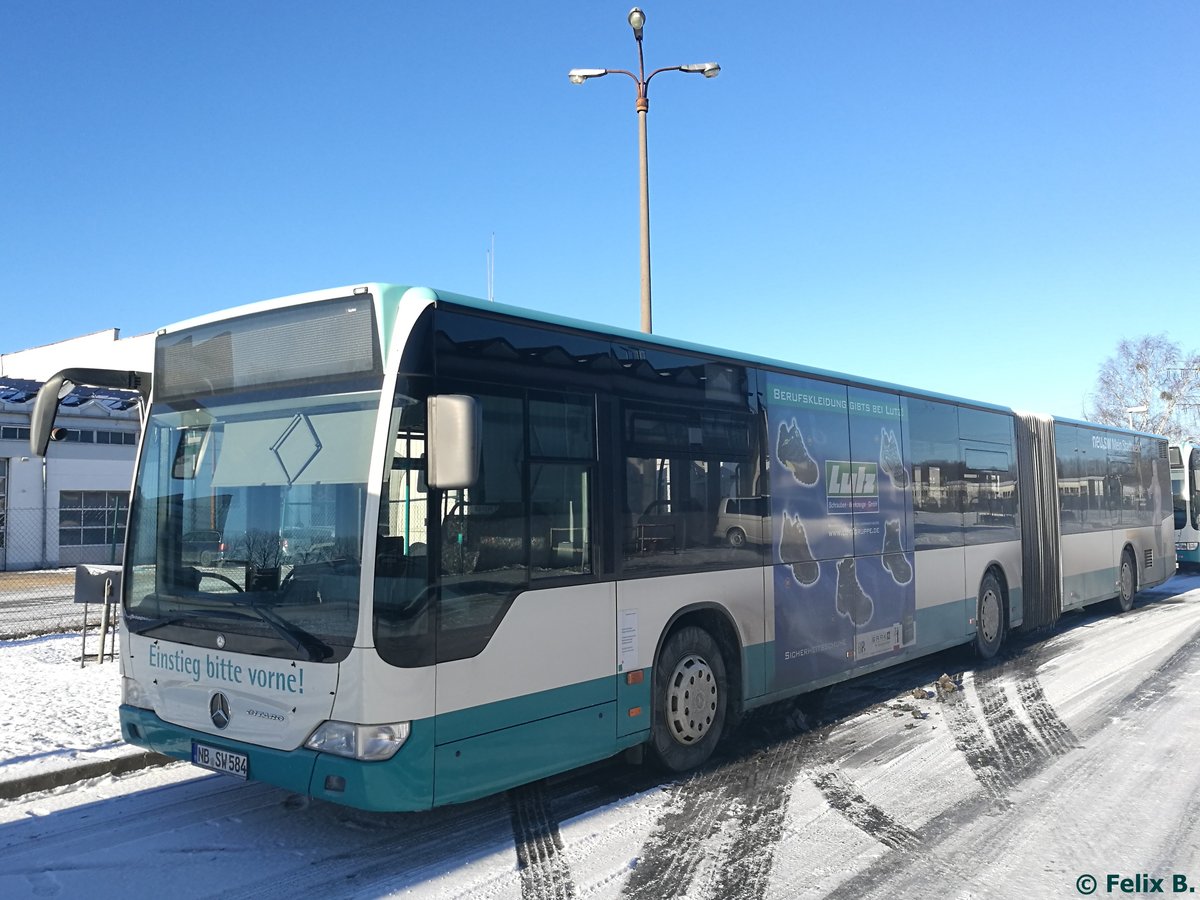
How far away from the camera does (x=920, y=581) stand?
964cm

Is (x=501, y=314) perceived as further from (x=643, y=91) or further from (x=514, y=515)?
(x=643, y=91)

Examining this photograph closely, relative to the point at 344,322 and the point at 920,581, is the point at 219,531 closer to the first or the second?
the point at 344,322

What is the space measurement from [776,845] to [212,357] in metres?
4.45

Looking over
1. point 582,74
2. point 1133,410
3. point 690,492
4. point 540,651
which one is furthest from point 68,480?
point 1133,410

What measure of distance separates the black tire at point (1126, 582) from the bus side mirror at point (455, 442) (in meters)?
14.9

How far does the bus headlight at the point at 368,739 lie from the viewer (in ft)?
14.9

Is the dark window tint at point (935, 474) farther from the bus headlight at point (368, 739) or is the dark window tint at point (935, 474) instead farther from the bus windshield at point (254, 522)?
the bus windshield at point (254, 522)

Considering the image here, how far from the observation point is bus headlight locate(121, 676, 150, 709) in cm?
559

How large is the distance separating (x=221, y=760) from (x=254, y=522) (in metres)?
1.36

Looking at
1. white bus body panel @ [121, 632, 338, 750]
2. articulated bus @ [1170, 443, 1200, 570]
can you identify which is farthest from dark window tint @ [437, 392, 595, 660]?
articulated bus @ [1170, 443, 1200, 570]

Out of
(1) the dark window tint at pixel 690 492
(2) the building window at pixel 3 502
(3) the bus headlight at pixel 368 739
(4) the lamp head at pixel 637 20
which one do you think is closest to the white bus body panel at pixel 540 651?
(3) the bus headlight at pixel 368 739

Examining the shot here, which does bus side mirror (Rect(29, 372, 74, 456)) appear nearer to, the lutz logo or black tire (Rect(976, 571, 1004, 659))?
the lutz logo

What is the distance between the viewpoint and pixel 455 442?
14.8 ft

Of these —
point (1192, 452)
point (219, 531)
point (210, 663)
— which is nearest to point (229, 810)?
point (210, 663)
